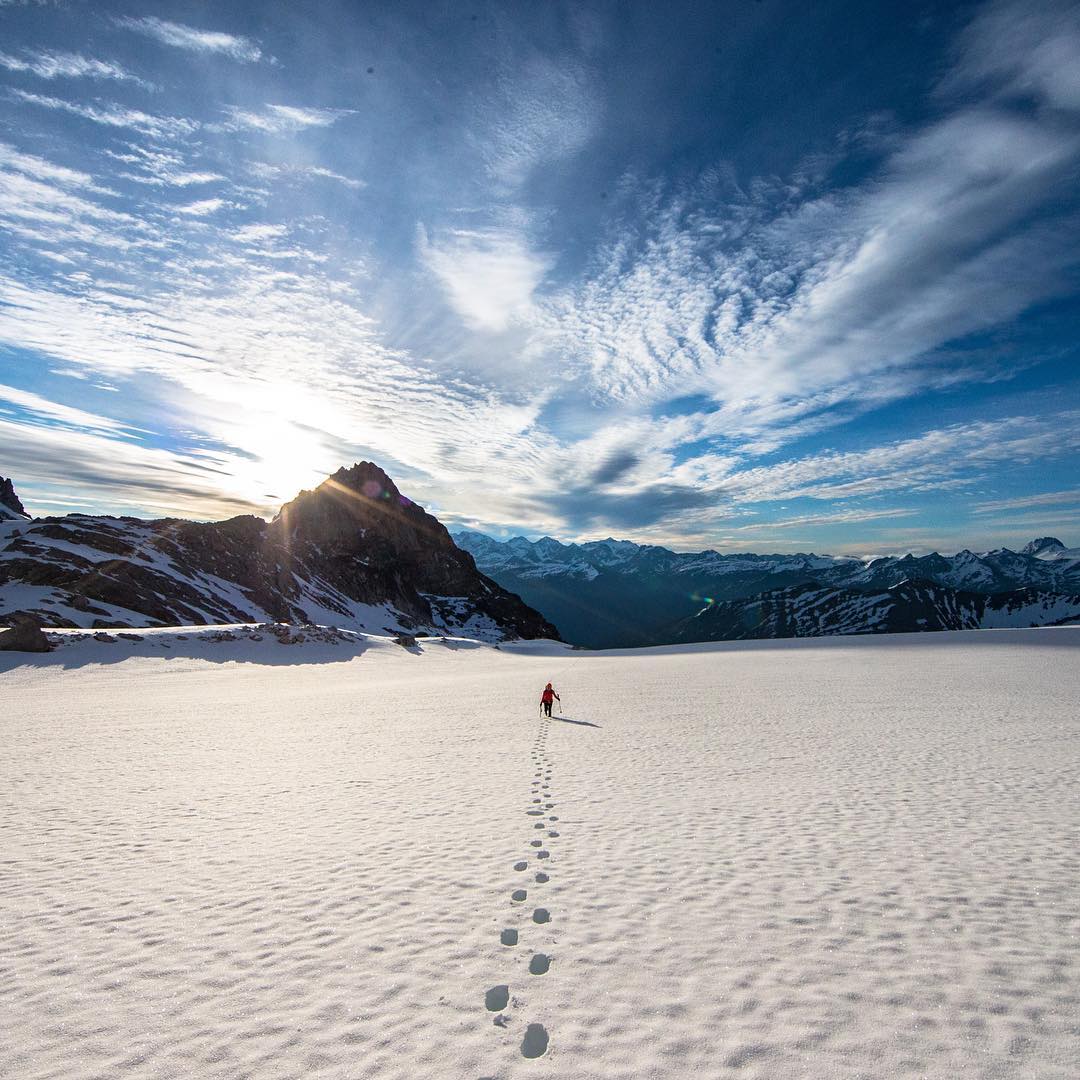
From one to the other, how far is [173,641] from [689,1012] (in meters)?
56.3

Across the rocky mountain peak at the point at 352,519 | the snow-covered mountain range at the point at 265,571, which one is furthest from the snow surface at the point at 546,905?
the rocky mountain peak at the point at 352,519

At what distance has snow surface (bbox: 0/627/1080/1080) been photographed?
4.73 meters

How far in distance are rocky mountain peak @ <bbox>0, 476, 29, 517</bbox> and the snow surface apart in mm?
149793

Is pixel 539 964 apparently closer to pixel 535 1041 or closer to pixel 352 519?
pixel 535 1041

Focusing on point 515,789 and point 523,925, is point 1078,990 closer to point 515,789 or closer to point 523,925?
point 523,925

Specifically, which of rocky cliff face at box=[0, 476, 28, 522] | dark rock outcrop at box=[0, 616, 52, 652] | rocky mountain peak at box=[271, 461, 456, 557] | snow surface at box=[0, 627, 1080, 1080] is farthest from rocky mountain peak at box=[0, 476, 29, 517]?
snow surface at box=[0, 627, 1080, 1080]

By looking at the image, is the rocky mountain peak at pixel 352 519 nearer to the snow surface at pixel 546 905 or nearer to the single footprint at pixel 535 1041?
the snow surface at pixel 546 905

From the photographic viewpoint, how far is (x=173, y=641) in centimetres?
4931

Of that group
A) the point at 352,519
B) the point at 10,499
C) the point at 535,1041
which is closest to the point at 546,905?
the point at 535,1041

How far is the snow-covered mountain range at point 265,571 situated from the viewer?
7412 centimetres

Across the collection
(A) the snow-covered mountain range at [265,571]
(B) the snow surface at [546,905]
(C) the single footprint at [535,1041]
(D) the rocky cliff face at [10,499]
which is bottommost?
(B) the snow surface at [546,905]

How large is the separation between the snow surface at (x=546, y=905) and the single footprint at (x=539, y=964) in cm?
7

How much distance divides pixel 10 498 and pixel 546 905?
174 m

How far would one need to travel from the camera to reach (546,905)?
7.25 m
